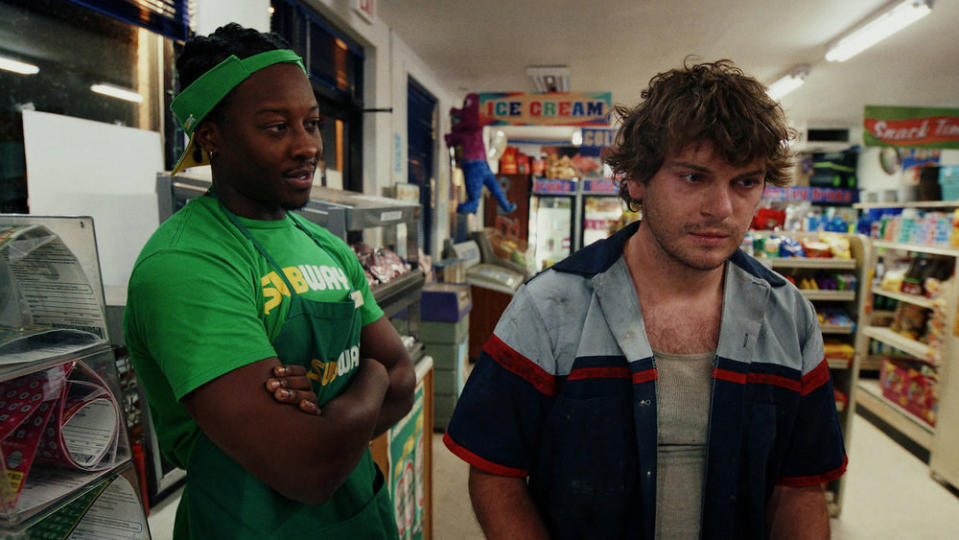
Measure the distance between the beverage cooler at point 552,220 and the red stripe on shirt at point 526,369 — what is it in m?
8.69

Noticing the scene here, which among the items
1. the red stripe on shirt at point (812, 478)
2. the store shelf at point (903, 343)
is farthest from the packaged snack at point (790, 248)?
the red stripe on shirt at point (812, 478)

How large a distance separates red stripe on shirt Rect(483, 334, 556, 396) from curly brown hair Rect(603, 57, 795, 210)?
50 centimetres

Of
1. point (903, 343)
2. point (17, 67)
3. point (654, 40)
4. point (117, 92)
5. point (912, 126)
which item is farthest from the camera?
point (912, 126)

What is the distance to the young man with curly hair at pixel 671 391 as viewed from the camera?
118 centimetres

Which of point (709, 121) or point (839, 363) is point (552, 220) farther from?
point (709, 121)

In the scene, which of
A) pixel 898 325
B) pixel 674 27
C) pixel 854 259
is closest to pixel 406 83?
pixel 674 27

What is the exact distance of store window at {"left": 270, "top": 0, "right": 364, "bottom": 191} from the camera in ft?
11.9

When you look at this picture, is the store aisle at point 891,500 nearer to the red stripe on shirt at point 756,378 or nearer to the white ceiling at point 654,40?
the red stripe on shirt at point 756,378

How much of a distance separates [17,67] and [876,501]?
5.24m

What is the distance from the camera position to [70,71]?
6.20 ft

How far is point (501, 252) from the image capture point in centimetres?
771

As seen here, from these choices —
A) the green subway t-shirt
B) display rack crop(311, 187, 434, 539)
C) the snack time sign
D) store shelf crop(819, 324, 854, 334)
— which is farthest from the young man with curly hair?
the snack time sign

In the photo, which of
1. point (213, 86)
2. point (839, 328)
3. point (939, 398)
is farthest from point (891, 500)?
point (213, 86)

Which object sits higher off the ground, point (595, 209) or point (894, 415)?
point (595, 209)
